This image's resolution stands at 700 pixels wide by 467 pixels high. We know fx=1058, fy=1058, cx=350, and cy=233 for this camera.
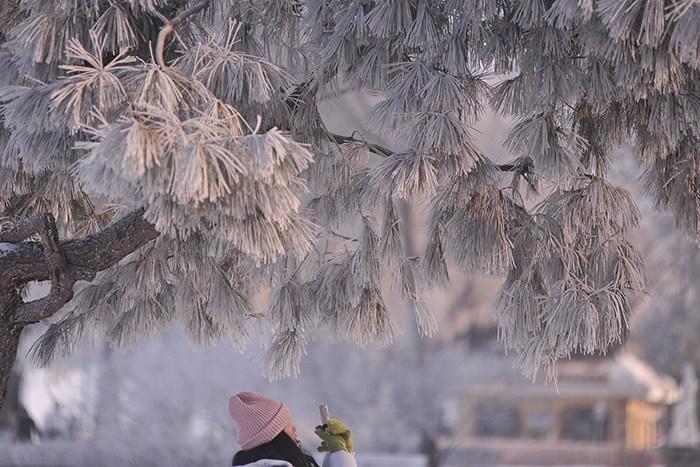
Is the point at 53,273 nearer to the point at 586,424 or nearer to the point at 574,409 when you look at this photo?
the point at 586,424

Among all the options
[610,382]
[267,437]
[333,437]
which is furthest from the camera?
[610,382]

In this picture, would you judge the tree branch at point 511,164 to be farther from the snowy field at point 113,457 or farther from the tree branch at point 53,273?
the snowy field at point 113,457

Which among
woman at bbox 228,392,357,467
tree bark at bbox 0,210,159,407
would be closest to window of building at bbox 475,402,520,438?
woman at bbox 228,392,357,467

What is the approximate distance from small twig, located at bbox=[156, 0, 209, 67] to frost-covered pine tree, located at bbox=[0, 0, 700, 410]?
0.04 feet

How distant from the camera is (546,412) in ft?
63.6

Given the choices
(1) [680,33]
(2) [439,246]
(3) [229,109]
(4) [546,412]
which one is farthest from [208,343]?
(4) [546,412]

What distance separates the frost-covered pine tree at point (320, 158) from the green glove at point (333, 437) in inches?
9.4

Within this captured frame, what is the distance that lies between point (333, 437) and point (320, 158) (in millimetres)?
946

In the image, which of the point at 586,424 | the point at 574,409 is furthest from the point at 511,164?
the point at 574,409

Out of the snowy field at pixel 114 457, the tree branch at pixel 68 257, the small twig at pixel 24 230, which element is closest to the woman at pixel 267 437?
the tree branch at pixel 68 257

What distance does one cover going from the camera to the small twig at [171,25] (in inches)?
118

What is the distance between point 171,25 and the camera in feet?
10.3

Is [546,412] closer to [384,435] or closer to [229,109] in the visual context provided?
[384,435]

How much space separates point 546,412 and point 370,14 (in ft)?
55.7
